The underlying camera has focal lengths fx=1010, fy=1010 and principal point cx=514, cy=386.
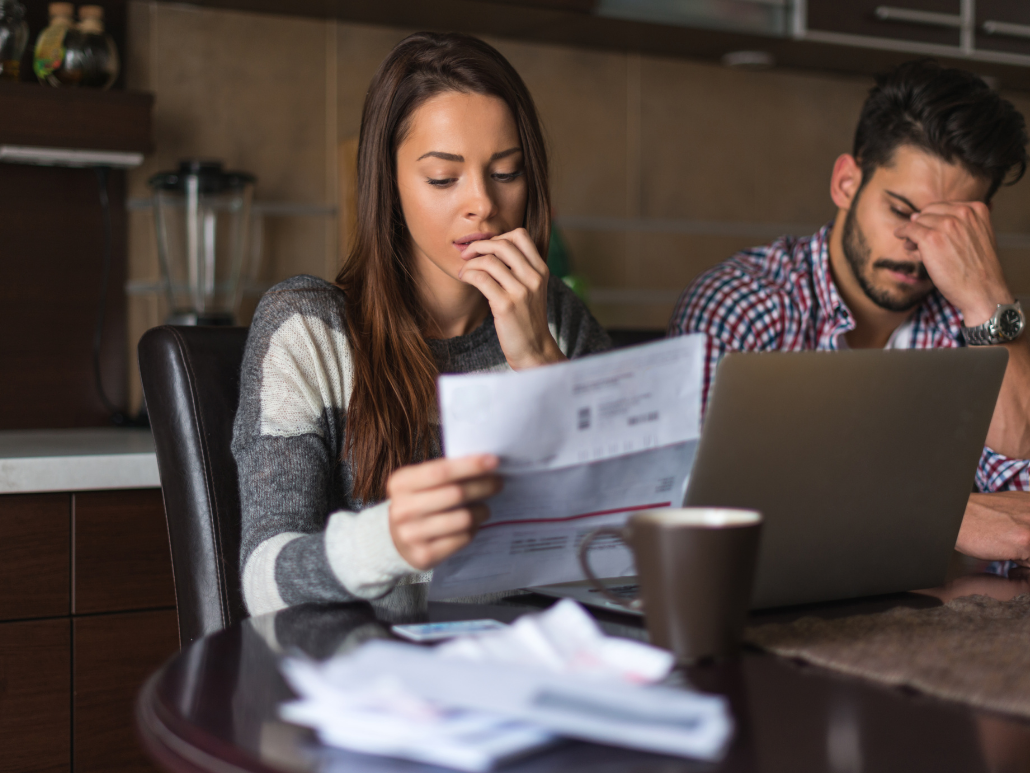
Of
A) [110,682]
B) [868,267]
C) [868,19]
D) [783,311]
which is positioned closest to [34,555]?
[110,682]

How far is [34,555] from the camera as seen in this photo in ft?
4.93

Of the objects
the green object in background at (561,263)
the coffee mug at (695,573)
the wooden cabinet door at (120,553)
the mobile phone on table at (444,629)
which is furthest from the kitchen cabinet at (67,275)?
the coffee mug at (695,573)

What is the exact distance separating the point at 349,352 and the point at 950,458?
2.10 feet

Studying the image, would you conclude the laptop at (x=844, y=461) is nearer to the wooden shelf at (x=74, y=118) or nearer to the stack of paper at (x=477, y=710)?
the stack of paper at (x=477, y=710)

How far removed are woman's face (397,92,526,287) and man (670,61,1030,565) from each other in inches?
18.7

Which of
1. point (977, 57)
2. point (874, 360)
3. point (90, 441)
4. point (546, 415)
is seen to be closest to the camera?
point (546, 415)

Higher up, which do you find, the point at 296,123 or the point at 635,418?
the point at 296,123

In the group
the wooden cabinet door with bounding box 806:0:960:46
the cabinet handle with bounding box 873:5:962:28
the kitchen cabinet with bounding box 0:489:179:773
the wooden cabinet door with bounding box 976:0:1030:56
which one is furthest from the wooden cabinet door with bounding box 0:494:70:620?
the wooden cabinet door with bounding box 976:0:1030:56

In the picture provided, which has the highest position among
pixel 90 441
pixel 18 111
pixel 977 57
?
pixel 977 57

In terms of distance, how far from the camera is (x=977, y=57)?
249 centimetres

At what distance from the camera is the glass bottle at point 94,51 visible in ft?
6.20

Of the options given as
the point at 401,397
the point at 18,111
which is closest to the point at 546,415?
the point at 401,397

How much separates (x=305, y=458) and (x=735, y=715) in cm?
56

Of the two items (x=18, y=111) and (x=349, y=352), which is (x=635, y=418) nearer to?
(x=349, y=352)
